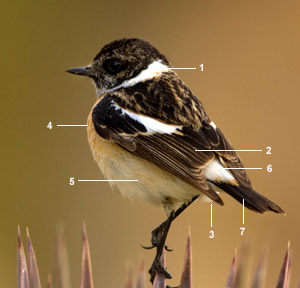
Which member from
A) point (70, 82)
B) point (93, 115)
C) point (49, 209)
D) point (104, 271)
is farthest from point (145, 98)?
point (70, 82)

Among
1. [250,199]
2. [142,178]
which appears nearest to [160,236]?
[142,178]

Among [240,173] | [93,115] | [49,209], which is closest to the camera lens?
[240,173]

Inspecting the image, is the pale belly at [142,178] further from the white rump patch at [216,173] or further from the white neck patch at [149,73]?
the white neck patch at [149,73]

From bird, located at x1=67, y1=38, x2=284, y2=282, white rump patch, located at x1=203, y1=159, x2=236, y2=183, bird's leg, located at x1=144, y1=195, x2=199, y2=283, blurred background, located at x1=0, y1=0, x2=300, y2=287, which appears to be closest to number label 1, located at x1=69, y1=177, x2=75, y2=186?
blurred background, located at x1=0, y1=0, x2=300, y2=287

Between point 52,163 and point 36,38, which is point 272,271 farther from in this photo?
point 36,38

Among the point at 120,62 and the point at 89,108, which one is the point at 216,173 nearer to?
the point at 120,62

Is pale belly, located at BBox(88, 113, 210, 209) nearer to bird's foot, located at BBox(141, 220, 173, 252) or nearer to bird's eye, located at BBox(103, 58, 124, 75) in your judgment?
bird's foot, located at BBox(141, 220, 173, 252)
